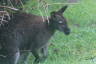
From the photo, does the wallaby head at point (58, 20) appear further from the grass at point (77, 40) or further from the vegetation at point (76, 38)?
the grass at point (77, 40)

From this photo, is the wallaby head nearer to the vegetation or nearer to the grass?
the vegetation

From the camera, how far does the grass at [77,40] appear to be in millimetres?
10807

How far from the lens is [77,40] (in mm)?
12219

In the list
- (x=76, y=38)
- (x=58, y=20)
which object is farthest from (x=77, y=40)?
(x=58, y=20)

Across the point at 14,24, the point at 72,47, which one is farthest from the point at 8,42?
the point at 72,47

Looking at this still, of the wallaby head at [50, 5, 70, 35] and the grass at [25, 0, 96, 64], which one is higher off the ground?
the wallaby head at [50, 5, 70, 35]

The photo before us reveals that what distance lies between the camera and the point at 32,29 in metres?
10.2

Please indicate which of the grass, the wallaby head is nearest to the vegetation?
the grass

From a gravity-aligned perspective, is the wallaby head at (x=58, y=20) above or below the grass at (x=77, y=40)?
above

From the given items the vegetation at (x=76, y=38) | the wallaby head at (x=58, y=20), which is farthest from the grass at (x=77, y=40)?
the wallaby head at (x=58, y=20)

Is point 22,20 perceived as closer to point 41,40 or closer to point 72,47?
point 41,40

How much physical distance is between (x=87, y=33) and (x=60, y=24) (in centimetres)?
225

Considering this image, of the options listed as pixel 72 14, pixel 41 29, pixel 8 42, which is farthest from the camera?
pixel 72 14

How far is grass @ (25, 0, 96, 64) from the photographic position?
10.8 m
